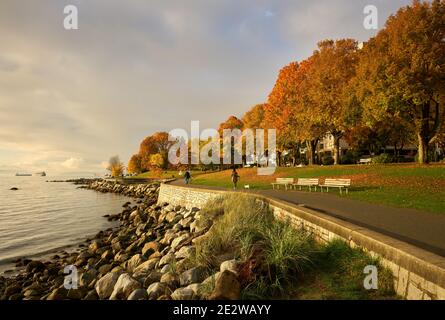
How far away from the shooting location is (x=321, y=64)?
98.7 feet

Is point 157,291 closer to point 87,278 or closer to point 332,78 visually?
point 87,278

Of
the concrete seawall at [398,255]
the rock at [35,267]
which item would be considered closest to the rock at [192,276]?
the concrete seawall at [398,255]

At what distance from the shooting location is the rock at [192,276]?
22.9ft

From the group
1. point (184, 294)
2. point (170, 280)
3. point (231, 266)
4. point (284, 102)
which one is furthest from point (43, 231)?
point (284, 102)

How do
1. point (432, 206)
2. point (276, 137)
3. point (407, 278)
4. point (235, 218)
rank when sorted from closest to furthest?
point (407, 278), point (235, 218), point (432, 206), point (276, 137)

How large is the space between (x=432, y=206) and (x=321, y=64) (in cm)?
2233

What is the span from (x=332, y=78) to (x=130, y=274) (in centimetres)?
2687

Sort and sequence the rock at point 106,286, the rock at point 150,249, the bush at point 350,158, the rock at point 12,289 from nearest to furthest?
the rock at point 106,286
the rock at point 12,289
the rock at point 150,249
the bush at point 350,158

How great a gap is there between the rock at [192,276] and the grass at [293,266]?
0.24m

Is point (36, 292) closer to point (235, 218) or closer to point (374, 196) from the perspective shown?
point (235, 218)

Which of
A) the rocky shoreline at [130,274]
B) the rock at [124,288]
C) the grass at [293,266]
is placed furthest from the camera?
the rock at [124,288]

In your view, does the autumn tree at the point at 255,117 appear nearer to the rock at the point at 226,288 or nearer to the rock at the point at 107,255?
the rock at the point at 107,255

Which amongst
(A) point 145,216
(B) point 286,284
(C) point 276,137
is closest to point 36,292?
(B) point 286,284
